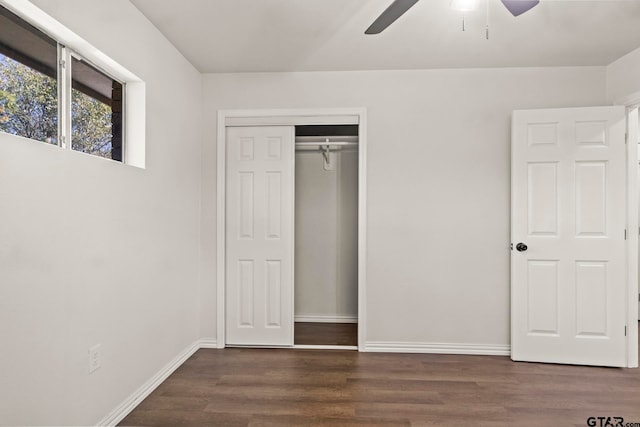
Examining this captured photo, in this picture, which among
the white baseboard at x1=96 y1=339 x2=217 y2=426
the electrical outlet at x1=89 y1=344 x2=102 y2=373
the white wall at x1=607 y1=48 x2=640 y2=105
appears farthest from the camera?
the white wall at x1=607 y1=48 x2=640 y2=105

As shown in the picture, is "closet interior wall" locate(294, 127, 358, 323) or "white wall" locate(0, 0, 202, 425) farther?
"closet interior wall" locate(294, 127, 358, 323)

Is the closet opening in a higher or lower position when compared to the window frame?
lower

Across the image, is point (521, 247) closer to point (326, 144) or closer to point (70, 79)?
point (326, 144)

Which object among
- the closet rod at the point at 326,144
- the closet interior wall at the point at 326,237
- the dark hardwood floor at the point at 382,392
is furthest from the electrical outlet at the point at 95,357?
the closet rod at the point at 326,144

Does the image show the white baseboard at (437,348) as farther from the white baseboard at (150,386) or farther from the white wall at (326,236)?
the white baseboard at (150,386)

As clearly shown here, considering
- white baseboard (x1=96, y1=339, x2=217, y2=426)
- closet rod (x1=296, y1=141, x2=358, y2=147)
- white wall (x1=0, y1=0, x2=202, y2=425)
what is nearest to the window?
white wall (x1=0, y1=0, x2=202, y2=425)

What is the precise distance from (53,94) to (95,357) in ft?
4.50

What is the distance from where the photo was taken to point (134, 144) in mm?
2543

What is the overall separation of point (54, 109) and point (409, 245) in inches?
109

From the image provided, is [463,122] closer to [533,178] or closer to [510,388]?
[533,178]

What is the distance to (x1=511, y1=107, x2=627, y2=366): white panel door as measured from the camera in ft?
10.1

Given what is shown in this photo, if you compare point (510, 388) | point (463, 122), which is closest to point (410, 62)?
point (463, 122)

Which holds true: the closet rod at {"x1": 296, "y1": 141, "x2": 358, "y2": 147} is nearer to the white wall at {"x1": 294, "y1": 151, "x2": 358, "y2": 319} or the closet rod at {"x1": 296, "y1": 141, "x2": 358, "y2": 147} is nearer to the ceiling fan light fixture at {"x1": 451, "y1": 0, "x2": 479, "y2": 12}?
the white wall at {"x1": 294, "y1": 151, "x2": 358, "y2": 319}

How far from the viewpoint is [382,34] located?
2768 millimetres
